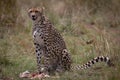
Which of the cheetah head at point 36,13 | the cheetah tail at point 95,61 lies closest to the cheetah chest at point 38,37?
the cheetah head at point 36,13

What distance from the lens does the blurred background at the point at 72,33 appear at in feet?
29.0

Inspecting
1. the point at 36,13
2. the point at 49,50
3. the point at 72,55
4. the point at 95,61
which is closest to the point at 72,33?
the point at 72,55

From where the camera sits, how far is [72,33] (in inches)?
457

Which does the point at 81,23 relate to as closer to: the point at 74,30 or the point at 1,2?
the point at 74,30

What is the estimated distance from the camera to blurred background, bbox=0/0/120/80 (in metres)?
8.84

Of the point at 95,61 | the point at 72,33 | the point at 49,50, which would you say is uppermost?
the point at 72,33

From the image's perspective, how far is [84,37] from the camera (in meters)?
11.6

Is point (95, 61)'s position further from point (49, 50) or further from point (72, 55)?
point (72, 55)

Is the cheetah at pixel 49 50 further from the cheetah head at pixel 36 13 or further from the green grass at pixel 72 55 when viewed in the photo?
the green grass at pixel 72 55

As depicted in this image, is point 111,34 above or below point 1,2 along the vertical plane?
below

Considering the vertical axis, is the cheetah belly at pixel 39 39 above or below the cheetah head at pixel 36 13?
below

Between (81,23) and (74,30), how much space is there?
53 cm

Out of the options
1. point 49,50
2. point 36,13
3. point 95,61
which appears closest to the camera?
point 95,61

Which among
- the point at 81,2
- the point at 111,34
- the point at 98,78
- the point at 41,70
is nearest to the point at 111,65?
the point at 98,78
